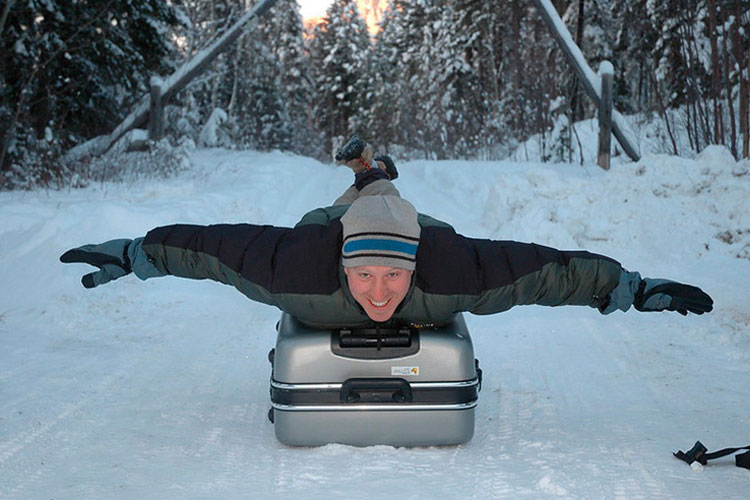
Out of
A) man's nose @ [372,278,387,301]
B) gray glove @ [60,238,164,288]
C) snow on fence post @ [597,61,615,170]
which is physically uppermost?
snow on fence post @ [597,61,615,170]

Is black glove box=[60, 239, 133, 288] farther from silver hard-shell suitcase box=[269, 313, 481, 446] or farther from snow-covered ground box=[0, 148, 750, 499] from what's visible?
silver hard-shell suitcase box=[269, 313, 481, 446]

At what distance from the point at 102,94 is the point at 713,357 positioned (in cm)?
1094

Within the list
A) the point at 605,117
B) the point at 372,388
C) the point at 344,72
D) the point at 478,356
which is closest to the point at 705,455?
the point at 372,388

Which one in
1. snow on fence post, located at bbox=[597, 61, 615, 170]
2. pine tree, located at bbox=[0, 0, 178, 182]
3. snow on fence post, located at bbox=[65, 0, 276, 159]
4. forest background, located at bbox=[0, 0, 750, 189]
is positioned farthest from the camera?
snow on fence post, located at bbox=[65, 0, 276, 159]

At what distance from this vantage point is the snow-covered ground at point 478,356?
247cm

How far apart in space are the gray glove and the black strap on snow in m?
2.24

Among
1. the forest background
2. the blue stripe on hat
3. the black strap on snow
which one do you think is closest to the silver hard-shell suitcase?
the blue stripe on hat

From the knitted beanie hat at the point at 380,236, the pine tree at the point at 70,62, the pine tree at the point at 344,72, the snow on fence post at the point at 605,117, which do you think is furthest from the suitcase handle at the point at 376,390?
the pine tree at the point at 344,72

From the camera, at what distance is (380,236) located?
2590mm

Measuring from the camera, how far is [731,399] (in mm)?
3307

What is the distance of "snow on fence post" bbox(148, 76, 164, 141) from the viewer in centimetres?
1177

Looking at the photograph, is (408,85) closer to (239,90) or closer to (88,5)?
(239,90)

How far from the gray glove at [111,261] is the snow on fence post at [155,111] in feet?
31.3

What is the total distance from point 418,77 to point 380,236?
134 ft
